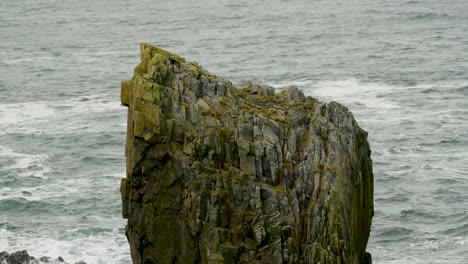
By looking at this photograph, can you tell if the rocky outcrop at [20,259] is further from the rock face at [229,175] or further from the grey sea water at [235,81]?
the rock face at [229,175]

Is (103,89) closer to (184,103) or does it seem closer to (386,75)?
(386,75)

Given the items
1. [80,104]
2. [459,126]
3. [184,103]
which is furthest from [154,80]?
[80,104]

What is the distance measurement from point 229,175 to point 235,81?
68.4 m

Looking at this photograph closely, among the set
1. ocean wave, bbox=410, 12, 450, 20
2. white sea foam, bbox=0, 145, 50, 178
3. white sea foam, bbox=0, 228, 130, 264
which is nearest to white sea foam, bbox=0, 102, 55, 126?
white sea foam, bbox=0, 145, 50, 178

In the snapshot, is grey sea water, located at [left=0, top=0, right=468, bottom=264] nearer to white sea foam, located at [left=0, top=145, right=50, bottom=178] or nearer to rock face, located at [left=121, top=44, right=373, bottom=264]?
white sea foam, located at [left=0, top=145, right=50, bottom=178]

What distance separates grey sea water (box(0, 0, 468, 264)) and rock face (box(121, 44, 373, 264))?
66.0 ft

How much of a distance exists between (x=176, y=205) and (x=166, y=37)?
320ft

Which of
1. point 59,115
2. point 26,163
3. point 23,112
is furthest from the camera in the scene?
point 23,112

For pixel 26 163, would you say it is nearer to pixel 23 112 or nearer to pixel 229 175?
pixel 23 112

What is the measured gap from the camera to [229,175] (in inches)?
1464

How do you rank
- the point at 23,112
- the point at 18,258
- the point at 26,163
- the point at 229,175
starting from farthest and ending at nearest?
the point at 23,112 < the point at 26,163 < the point at 18,258 < the point at 229,175

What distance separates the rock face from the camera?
120 ft

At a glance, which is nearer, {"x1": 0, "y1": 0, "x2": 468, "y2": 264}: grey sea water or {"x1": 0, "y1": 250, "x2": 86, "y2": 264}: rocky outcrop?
{"x1": 0, "y1": 250, "x2": 86, "y2": 264}: rocky outcrop

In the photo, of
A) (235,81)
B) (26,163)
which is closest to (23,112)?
(26,163)
